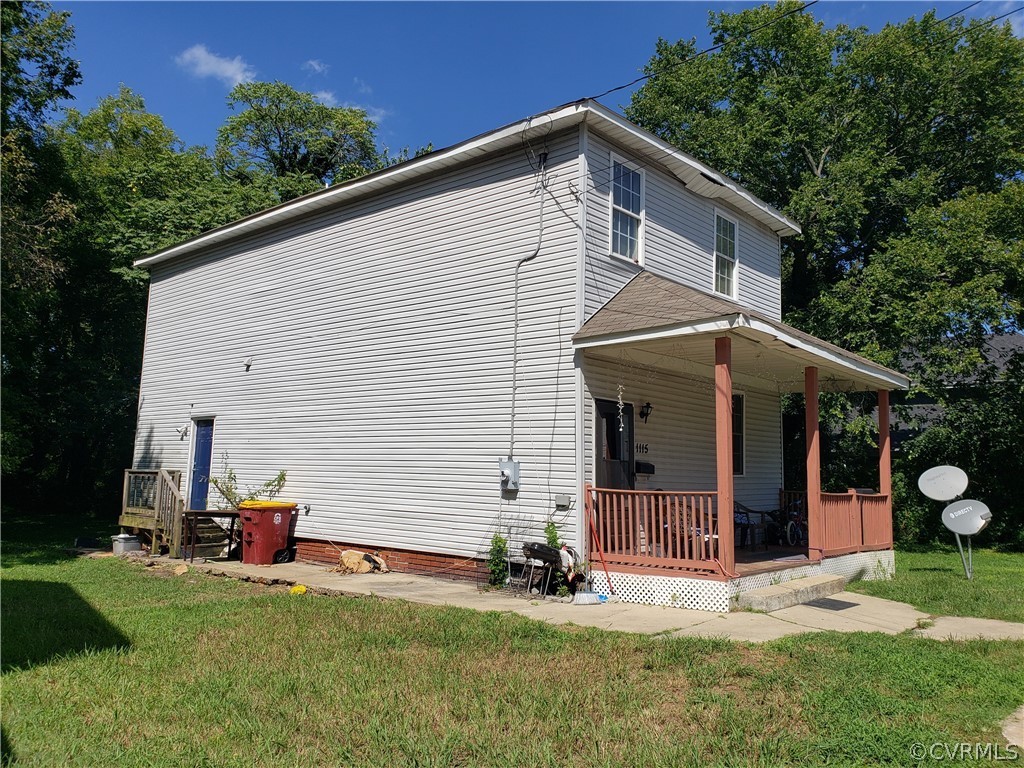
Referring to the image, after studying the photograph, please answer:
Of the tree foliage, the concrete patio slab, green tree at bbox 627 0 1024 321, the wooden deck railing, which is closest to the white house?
the concrete patio slab

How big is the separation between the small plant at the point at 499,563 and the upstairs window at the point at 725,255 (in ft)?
19.9

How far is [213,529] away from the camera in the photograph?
43.5ft

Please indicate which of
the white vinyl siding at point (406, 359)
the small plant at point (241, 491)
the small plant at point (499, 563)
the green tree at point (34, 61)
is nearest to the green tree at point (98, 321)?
the green tree at point (34, 61)

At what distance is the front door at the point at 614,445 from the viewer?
379 inches

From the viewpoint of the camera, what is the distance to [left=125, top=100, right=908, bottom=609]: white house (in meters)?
9.07

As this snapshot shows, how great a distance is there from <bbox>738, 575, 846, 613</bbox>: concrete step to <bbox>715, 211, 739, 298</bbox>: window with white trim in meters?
5.27

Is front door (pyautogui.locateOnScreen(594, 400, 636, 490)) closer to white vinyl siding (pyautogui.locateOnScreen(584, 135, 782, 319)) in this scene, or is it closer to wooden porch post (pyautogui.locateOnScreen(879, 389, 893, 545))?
white vinyl siding (pyautogui.locateOnScreen(584, 135, 782, 319))

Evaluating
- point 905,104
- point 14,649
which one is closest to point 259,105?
point 905,104

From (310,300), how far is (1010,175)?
1867 centimetres

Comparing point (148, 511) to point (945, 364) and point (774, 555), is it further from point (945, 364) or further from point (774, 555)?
point (945, 364)

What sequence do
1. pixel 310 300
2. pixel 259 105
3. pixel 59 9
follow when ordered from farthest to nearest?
1. pixel 259 105
2. pixel 59 9
3. pixel 310 300

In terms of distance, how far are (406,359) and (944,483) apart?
8685mm

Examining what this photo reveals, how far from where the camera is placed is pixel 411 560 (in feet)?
35.4

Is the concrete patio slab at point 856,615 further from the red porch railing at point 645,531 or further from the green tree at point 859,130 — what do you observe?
the green tree at point 859,130
